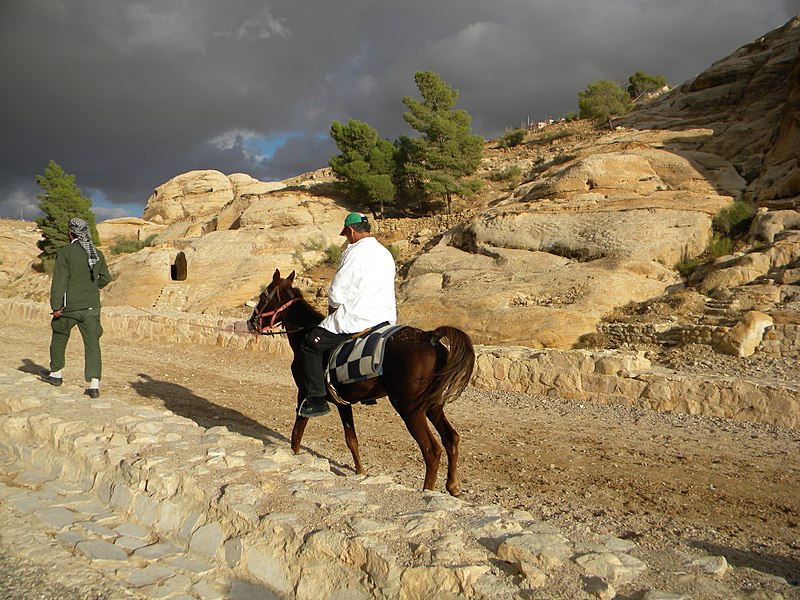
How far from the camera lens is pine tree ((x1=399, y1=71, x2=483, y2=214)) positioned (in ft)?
102

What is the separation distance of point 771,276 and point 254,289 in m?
15.1

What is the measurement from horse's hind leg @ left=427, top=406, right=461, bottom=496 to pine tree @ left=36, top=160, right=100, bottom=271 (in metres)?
33.2

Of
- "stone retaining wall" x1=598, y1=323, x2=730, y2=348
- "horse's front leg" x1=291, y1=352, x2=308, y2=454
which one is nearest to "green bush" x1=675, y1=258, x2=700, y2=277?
"stone retaining wall" x1=598, y1=323, x2=730, y2=348

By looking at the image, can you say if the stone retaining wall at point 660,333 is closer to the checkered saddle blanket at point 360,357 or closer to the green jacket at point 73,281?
the checkered saddle blanket at point 360,357

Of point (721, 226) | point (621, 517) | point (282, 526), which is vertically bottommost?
point (621, 517)

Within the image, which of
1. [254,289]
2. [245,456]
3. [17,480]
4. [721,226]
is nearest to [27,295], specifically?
[254,289]

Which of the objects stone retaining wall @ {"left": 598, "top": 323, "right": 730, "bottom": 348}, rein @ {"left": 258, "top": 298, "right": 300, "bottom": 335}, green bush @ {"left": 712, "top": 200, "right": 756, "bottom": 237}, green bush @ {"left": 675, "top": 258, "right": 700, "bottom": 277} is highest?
green bush @ {"left": 712, "top": 200, "right": 756, "bottom": 237}

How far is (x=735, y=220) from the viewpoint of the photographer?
15.3 m

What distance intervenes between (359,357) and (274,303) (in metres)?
1.61

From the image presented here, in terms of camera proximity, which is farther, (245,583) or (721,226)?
(721,226)

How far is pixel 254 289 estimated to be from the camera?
20062 mm

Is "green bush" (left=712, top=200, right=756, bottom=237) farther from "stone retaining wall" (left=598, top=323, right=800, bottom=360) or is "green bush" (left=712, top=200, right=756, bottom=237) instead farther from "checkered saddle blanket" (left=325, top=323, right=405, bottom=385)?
"checkered saddle blanket" (left=325, top=323, right=405, bottom=385)

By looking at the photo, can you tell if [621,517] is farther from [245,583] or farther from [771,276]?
[771,276]

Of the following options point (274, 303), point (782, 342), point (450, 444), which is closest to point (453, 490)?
point (450, 444)
